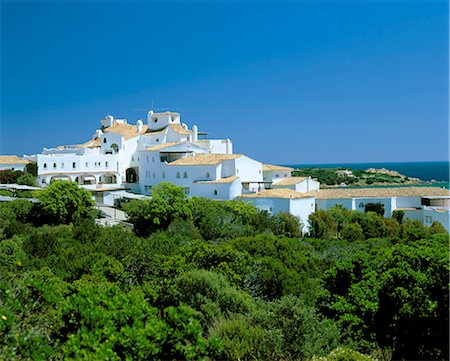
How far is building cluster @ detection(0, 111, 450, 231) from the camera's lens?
3950 centimetres

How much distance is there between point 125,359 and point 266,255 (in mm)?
15646

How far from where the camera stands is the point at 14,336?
8195 mm

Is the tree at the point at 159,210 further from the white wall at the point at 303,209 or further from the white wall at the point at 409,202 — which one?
the white wall at the point at 409,202

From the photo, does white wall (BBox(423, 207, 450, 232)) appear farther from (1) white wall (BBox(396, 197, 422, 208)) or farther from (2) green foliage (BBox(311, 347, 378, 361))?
(2) green foliage (BBox(311, 347, 378, 361))

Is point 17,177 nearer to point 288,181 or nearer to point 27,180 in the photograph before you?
point 27,180

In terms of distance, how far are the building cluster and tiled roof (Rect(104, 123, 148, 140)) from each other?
10cm

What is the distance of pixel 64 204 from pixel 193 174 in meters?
10.5

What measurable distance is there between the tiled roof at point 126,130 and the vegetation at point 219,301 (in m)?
22.8

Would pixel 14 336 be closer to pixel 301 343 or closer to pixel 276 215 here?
pixel 301 343

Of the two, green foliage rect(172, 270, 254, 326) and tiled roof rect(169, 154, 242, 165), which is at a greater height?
tiled roof rect(169, 154, 242, 165)

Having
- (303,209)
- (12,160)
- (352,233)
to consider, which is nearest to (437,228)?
(352,233)

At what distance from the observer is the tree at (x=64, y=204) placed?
3494cm

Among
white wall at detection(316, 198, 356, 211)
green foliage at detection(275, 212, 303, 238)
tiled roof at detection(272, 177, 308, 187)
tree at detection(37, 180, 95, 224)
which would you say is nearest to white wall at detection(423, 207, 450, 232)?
white wall at detection(316, 198, 356, 211)

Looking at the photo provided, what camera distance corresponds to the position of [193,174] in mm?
41312
